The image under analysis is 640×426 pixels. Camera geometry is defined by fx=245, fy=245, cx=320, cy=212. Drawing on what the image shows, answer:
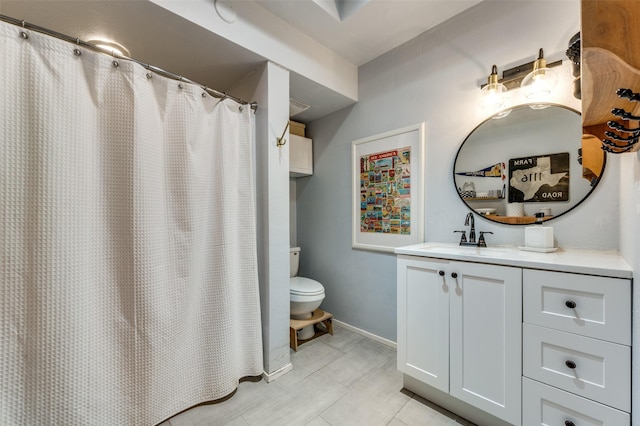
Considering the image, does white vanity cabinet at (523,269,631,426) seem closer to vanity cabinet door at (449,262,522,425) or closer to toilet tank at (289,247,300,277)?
vanity cabinet door at (449,262,522,425)

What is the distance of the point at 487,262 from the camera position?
3.91 ft

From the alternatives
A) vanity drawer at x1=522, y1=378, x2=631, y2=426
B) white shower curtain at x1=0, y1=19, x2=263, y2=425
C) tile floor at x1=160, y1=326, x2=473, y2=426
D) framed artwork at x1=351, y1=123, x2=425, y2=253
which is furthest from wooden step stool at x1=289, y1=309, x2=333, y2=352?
vanity drawer at x1=522, y1=378, x2=631, y2=426

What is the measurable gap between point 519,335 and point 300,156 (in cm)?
214

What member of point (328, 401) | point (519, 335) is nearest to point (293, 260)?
point (328, 401)

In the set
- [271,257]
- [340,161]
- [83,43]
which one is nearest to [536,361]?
[271,257]

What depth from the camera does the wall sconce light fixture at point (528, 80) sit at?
133cm

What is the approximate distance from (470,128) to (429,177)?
0.41 meters

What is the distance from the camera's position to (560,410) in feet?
3.31

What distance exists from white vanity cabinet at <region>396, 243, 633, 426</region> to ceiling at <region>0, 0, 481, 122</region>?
5.23 ft

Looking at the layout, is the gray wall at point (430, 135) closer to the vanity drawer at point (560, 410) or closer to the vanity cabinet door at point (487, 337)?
the vanity cabinet door at point (487, 337)

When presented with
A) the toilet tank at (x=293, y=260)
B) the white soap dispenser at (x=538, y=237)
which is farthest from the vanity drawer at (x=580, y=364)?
the toilet tank at (x=293, y=260)

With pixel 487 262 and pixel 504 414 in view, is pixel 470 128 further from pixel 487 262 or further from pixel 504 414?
pixel 504 414

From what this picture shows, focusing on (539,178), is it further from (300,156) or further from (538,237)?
(300,156)

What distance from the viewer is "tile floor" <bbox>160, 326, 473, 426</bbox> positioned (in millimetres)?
1324
